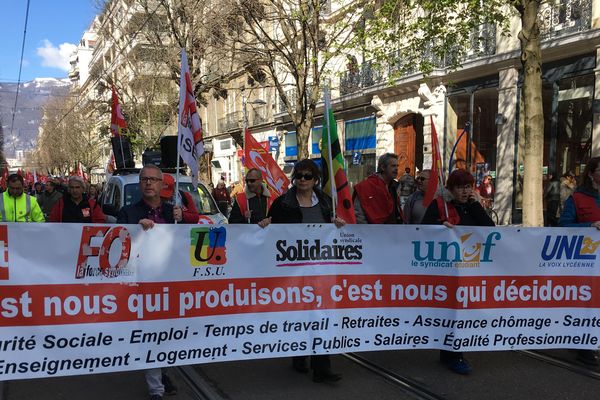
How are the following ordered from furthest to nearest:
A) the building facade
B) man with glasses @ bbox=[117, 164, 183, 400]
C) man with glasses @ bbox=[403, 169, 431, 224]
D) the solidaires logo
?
the building facade, man with glasses @ bbox=[403, 169, 431, 224], the solidaires logo, man with glasses @ bbox=[117, 164, 183, 400]

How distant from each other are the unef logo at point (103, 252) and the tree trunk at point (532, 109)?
27.2 feet

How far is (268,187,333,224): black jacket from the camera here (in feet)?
15.1

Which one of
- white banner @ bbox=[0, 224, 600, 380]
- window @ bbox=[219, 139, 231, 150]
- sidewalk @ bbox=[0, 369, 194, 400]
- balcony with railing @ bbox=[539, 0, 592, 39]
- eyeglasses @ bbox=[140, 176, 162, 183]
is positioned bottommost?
sidewalk @ bbox=[0, 369, 194, 400]

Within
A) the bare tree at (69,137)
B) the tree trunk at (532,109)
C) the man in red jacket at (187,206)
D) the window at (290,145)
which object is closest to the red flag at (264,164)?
the man in red jacket at (187,206)

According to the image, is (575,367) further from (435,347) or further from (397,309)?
(397,309)

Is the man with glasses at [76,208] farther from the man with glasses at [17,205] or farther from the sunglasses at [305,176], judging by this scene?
the sunglasses at [305,176]

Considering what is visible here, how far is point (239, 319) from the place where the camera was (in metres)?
4.25

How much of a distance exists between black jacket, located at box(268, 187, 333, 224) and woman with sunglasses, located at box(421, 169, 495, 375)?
0.99 m

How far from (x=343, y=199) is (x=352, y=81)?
20.6 metres

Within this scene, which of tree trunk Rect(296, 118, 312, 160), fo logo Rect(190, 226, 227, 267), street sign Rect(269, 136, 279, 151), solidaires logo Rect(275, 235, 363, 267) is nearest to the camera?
fo logo Rect(190, 226, 227, 267)

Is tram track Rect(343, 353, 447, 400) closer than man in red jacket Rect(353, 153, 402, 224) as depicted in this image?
Yes

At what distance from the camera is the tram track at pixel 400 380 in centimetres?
418

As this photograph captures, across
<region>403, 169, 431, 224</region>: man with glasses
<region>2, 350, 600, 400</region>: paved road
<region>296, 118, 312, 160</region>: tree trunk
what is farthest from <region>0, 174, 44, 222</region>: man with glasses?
<region>296, 118, 312, 160</region>: tree trunk

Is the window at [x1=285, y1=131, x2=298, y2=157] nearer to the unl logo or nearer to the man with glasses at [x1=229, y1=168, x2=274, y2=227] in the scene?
the man with glasses at [x1=229, y1=168, x2=274, y2=227]
